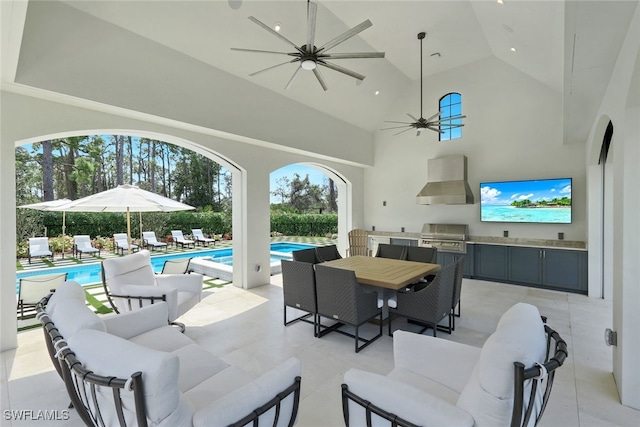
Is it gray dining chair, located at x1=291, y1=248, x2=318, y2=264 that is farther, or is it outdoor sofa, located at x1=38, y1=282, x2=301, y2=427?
gray dining chair, located at x1=291, y1=248, x2=318, y2=264

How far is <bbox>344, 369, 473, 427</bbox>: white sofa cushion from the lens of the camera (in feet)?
4.11

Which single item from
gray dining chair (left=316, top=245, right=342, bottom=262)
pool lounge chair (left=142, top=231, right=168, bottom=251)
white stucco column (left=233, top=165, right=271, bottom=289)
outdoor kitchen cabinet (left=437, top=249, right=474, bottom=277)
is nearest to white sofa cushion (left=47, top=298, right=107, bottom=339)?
gray dining chair (left=316, top=245, right=342, bottom=262)

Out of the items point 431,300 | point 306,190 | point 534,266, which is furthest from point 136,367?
point 306,190

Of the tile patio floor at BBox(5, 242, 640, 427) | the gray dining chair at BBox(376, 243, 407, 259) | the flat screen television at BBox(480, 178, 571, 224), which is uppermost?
the flat screen television at BBox(480, 178, 571, 224)

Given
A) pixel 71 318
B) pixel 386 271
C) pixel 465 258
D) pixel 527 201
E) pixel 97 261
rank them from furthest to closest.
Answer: pixel 97 261
pixel 465 258
pixel 527 201
pixel 386 271
pixel 71 318

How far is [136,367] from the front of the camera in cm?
119

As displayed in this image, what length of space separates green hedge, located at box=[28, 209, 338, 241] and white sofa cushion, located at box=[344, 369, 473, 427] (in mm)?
12356

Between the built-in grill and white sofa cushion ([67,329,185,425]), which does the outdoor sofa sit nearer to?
white sofa cushion ([67,329,185,425])

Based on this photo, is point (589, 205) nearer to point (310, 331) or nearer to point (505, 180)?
point (505, 180)

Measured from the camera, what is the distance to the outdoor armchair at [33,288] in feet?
12.3

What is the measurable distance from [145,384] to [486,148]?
23.4 ft

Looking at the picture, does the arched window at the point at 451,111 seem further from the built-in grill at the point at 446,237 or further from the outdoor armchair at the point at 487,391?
the outdoor armchair at the point at 487,391

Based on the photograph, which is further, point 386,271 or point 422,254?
point 422,254

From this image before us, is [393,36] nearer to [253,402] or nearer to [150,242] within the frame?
[253,402]
